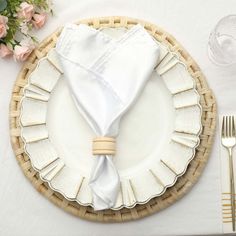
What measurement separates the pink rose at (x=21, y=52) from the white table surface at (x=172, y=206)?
0.14 ft

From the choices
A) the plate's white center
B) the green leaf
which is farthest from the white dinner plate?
the green leaf

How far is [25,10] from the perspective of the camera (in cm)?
97

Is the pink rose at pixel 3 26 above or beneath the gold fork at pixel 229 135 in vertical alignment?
above

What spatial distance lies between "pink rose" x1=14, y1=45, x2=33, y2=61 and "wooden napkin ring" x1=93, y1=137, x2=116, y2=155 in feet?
0.73

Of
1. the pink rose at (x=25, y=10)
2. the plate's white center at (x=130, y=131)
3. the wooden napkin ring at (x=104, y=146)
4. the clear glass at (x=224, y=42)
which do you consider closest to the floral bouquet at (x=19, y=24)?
the pink rose at (x=25, y=10)

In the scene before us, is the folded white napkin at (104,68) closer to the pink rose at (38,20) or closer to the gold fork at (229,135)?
the pink rose at (38,20)

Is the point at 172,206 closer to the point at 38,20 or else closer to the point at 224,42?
the point at 224,42

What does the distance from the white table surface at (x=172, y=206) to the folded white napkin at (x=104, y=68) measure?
0.08 m

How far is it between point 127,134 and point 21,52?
262mm

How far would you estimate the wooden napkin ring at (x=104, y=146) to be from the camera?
0.92m

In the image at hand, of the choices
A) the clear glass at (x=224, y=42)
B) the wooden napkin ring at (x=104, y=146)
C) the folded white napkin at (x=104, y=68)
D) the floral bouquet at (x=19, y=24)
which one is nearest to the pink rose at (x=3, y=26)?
the floral bouquet at (x=19, y=24)

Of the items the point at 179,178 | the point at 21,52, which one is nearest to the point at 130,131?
the point at 179,178

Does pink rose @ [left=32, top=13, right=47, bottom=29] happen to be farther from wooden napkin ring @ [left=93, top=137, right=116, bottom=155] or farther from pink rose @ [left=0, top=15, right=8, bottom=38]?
wooden napkin ring @ [left=93, top=137, right=116, bottom=155]

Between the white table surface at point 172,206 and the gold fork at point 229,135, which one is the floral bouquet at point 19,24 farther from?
the gold fork at point 229,135
